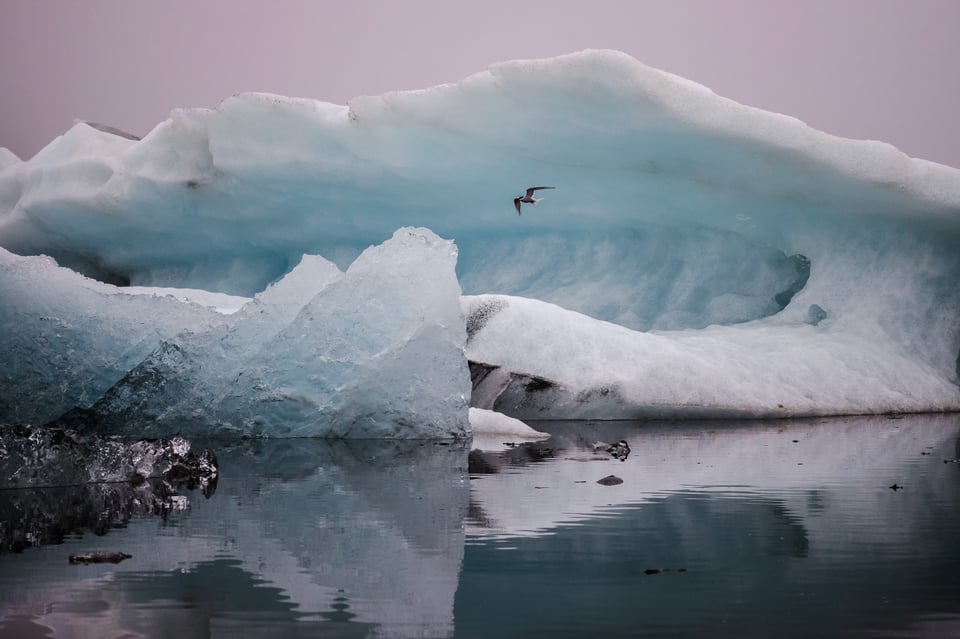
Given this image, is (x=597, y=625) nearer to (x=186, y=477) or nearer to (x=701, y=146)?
(x=186, y=477)

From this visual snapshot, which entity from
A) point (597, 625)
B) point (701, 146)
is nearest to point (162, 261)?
point (701, 146)

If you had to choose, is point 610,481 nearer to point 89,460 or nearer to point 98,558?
point 89,460

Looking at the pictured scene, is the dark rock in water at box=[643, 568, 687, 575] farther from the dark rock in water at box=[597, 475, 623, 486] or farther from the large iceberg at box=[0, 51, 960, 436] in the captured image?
the large iceberg at box=[0, 51, 960, 436]

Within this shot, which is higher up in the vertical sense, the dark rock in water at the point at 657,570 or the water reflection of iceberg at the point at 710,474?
the water reflection of iceberg at the point at 710,474

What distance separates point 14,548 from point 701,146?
10.2m

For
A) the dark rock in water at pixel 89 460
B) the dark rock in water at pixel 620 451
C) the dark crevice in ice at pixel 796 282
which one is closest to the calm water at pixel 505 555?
the dark rock in water at pixel 89 460

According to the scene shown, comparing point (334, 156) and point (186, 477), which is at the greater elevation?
point (334, 156)

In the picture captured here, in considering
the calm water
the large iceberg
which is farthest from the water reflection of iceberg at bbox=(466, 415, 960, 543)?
the large iceberg

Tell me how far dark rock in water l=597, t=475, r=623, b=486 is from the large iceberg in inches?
110

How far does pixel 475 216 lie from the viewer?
600 inches

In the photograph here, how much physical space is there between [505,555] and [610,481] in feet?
6.42

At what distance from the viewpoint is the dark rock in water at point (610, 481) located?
4.96 metres

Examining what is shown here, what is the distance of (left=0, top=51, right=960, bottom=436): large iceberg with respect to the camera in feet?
25.6

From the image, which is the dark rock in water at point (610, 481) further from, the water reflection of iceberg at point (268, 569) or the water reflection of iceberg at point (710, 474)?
the water reflection of iceberg at point (268, 569)
